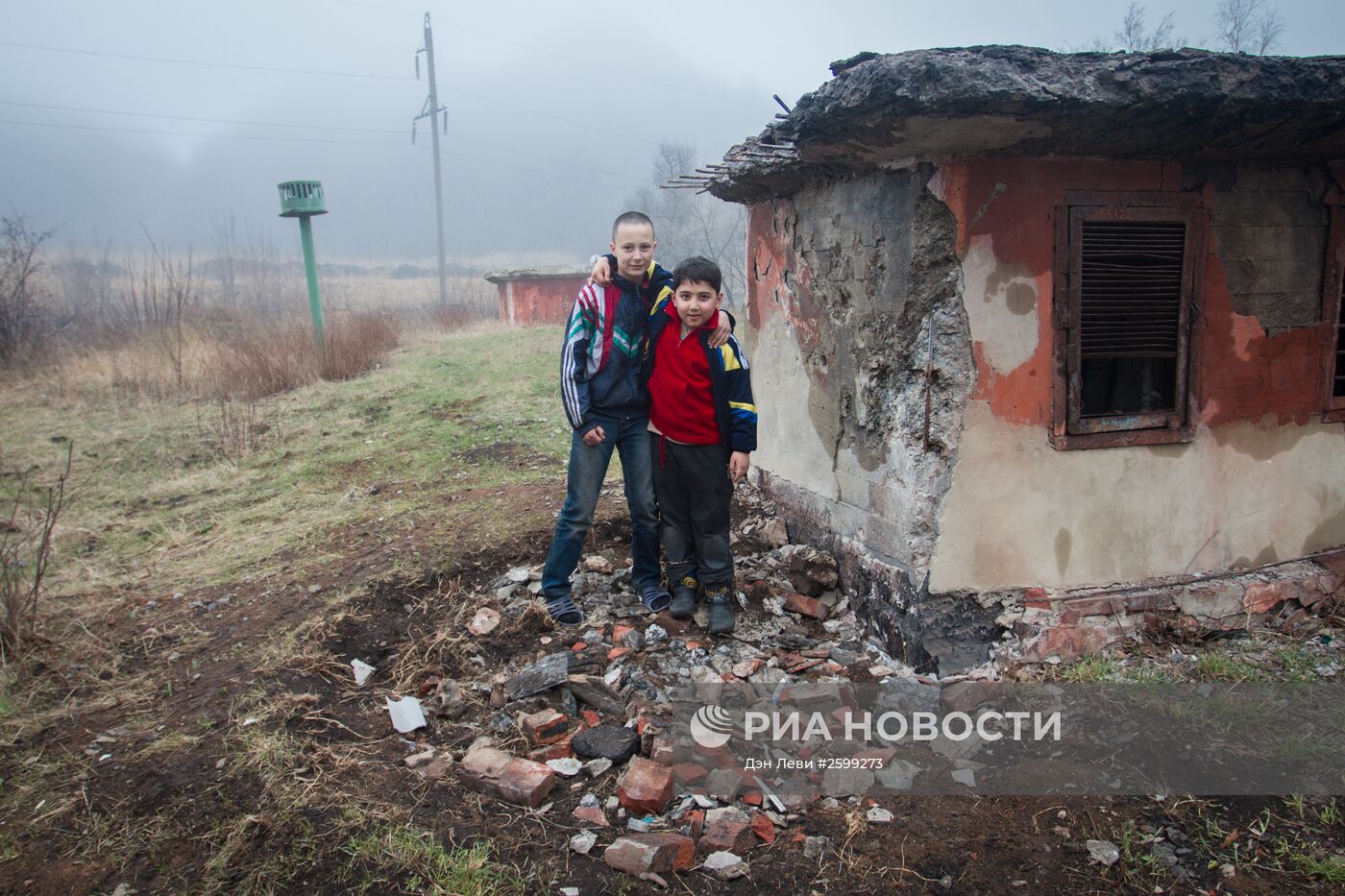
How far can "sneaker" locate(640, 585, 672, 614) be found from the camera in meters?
4.15

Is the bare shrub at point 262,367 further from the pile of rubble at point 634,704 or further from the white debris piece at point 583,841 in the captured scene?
the white debris piece at point 583,841

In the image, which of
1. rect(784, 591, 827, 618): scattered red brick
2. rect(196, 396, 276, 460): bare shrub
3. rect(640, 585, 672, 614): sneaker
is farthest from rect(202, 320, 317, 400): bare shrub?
rect(784, 591, 827, 618): scattered red brick

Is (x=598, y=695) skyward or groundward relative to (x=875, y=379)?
groundward

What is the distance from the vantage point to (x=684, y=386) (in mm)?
3797

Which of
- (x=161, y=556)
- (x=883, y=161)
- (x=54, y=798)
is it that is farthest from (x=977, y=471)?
(x=161, y=556)

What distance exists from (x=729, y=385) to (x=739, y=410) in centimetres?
13

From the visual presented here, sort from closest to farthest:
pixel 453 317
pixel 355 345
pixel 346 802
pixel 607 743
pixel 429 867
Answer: pixel 429 867 → pixel 346 802 → pixel 607 743 → pixel 355 345 → pixel 453 317

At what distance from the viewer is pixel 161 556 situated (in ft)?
Result: 18.1

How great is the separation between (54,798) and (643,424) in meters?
2.67

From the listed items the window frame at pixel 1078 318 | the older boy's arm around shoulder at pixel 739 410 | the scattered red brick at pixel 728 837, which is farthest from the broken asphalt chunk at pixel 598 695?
the window frame at pixel 1078 318

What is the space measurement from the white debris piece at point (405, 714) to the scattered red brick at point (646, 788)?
3.12 ft

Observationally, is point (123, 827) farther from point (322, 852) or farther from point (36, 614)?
point (36, 614)

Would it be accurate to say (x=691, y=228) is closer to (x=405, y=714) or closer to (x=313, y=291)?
(x=313, y=291)

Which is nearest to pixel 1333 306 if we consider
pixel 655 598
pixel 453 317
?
pixel 655 598
